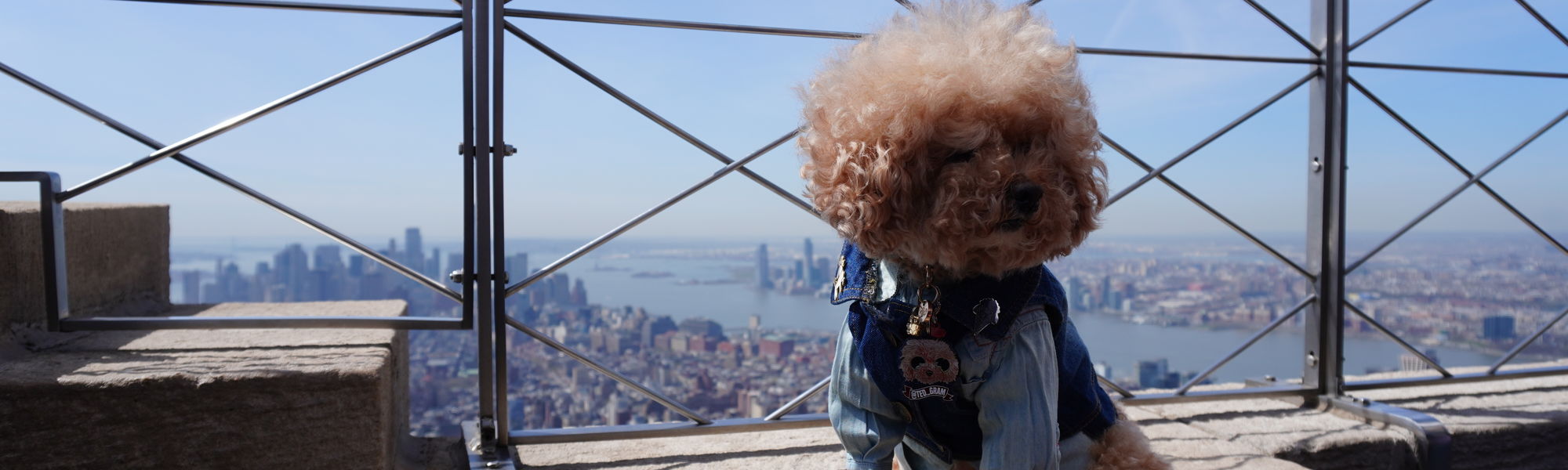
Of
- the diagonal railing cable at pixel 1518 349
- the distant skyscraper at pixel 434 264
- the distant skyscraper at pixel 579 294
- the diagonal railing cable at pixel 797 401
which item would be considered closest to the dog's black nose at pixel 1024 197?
the diagonal railing cable at pixel 797 401

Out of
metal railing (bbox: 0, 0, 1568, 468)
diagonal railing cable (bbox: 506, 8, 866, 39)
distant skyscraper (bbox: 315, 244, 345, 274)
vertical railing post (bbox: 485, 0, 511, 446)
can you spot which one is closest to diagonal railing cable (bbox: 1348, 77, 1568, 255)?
metal railing (bbox: 0, 0, 1568, 468)

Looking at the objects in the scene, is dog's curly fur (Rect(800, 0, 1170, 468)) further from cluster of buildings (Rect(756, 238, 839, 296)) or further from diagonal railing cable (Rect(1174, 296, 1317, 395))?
diagonal railing cable (Rect(1174, 296, 1317, 395))

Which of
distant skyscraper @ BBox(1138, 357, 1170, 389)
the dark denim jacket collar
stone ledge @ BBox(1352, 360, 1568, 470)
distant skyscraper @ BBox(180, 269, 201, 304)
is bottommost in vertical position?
stone ledge @ BBox(1352, 360, 1568, 470)

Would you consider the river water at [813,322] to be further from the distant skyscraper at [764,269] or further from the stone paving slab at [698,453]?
the stone paving slab at [698,453]

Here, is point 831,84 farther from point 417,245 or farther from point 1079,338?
point 417,245

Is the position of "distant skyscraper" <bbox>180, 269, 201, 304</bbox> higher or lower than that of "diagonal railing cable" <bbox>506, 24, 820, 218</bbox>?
lower

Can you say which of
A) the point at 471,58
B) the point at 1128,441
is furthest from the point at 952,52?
the point at 471,58
